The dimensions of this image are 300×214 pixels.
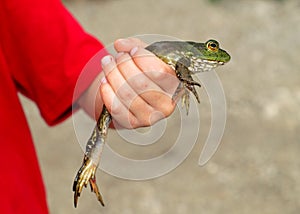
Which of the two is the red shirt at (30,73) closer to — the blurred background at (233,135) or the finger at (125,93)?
the finger at (125,93)

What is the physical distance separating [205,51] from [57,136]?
2734mm

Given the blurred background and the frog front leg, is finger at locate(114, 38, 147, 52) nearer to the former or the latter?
the frog front leg

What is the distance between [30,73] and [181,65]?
58cm

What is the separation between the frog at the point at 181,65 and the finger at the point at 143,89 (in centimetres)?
5

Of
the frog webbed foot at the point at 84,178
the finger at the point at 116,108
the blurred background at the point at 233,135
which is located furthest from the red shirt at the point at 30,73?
the blurred background at the point at 233,135

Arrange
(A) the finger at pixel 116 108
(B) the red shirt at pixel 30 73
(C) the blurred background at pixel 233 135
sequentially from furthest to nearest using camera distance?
(C) the blurred background at pixel 233 135 → (B) the red shirt at pixel 30 73 → (A) the finger at pixel 116 108

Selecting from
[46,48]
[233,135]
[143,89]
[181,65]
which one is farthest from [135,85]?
[233,135]

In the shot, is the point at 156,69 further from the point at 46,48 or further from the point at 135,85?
the point at 46,48

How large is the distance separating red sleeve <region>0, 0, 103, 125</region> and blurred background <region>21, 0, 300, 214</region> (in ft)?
5.42

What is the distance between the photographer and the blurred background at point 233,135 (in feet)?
9.75

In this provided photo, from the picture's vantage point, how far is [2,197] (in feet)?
3.95

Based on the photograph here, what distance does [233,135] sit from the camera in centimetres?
336

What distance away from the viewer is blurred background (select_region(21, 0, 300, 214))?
297 cm

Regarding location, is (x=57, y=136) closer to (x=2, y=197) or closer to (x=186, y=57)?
(x=2, y=197)
